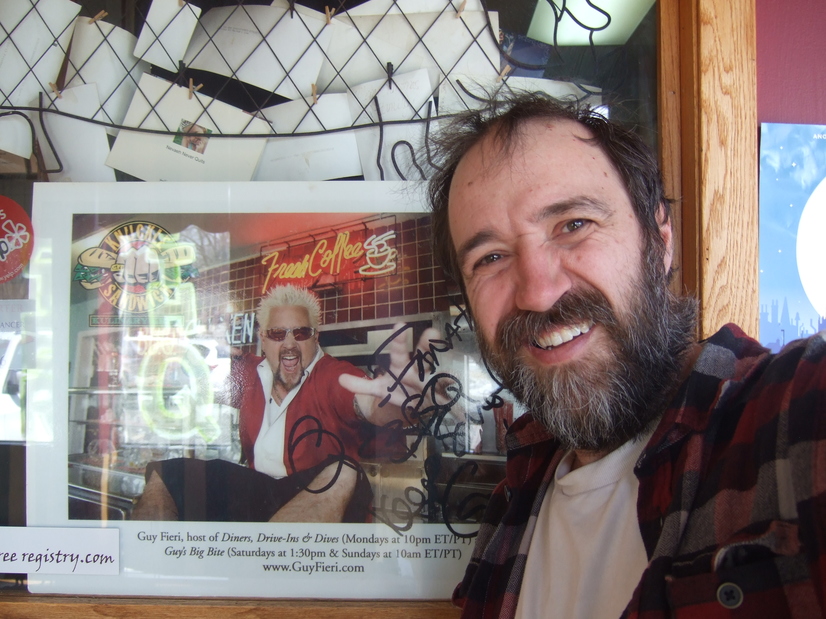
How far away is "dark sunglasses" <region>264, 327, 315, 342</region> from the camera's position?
37.3 inches

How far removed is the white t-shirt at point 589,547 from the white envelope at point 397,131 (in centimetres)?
58

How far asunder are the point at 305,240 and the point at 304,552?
0.54m

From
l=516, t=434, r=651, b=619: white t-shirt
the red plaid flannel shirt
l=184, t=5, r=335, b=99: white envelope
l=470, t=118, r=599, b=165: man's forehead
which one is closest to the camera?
the red plaid flannel shirt

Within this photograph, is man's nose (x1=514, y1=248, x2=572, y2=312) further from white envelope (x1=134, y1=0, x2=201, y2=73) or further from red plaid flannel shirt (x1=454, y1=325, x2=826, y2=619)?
white envelope (x1=134, y1=0, x2=201, y2=73)

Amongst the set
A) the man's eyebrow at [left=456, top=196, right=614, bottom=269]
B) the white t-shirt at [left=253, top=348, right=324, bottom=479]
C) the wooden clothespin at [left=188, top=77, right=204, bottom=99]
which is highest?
the wooden clothespin at [left=188, top=77, right=204, bottom=99]

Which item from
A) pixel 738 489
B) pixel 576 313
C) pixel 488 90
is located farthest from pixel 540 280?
pixel 488 90

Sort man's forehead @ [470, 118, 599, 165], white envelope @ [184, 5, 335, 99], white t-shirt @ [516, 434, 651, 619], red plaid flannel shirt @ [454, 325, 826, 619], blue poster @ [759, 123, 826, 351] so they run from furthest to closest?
1. white envelope @ [184, 5, 335, 99]
2. blue poster @ [759, 123, 826, 351]
3. man's forehead @ [470, 118, 599, 165]
4. white t-shirt @ [516, 434, 651, 619]
5. red plaid flannel shirt @ [454, 325, 826, 619]

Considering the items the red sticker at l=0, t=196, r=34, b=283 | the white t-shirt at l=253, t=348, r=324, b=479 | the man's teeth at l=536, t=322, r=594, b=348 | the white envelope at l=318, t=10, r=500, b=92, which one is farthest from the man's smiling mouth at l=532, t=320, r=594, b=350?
the red sticker at l=0, t=196, r=34, b=283

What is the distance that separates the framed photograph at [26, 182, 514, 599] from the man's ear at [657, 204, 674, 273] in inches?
13.1

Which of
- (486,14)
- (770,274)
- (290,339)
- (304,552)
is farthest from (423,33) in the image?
(304,552)

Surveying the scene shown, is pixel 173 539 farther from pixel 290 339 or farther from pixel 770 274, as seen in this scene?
pixel 770 274

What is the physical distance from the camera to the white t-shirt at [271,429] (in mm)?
936

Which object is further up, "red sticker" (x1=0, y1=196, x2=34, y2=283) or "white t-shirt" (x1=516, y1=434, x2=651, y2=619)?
"red sticker" (x1=0, y1=196, x2=34, y2=283)

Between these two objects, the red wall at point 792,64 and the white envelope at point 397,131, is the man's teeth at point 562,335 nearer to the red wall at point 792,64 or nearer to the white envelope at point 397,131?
the white envelope at point 397,131
